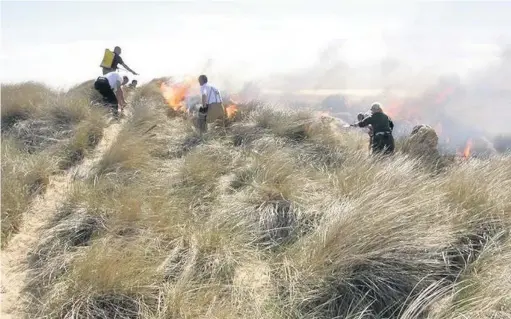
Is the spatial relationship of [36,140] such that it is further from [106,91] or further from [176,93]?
[176,93]

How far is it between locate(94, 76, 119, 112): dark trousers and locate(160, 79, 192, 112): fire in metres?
1.57

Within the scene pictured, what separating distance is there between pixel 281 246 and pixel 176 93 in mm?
9811

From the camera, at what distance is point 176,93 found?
13.2 metres

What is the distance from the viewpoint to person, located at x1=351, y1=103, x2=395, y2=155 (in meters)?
7.83

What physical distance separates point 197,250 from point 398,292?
1740 mm

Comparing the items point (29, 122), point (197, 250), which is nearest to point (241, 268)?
point (197, 250)

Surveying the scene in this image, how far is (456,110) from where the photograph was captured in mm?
52125

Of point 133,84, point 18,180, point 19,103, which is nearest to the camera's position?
point 18,180

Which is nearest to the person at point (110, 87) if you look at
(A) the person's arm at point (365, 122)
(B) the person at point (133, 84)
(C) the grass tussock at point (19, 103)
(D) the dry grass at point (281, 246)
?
(C) the grass tussock at point (19, 103)

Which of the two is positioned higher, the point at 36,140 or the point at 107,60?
the point at 107,60

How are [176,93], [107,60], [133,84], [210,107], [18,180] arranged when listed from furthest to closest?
1. [133,84]
2. [176,93]
3. [107,60]
4. [210,107]
5. [18,180]

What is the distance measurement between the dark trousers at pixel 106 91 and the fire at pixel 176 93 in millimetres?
1574

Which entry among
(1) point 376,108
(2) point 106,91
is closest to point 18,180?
(2) point 106,91

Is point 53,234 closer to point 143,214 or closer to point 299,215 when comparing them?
point 143,214
